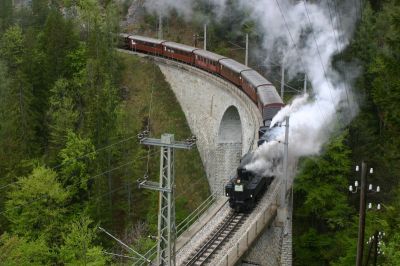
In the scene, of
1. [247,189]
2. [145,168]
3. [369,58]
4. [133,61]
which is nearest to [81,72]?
[133,61]

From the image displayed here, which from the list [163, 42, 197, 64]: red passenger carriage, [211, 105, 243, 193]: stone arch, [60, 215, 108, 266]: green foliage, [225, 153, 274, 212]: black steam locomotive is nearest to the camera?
[225, 153, 274, 212]: black steam locomotive

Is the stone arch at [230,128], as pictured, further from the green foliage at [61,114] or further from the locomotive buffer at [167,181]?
the locomotive buffer at [167,181]

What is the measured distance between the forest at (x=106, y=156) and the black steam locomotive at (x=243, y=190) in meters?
5.66

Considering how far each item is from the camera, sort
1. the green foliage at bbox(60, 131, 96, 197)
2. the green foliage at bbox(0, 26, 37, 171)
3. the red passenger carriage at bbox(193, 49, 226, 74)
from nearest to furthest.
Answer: the green foliage at bbox(60, 131, 96, 197)
the green foliage at bbox(0, 26, 37, 171)
the red passenger carriage at bbox(193, 49, 226, 74)

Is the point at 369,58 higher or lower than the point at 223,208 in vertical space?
higher

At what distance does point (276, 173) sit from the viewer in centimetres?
2862

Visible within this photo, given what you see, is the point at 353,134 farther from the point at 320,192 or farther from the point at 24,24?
the point at 24,24

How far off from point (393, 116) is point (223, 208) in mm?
13462

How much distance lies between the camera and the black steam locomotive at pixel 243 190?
24.9 metres

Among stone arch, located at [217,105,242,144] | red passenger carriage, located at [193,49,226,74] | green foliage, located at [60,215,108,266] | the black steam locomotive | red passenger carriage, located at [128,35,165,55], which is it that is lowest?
green foliage, located at [60,215,108,266]

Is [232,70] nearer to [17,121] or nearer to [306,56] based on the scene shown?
[306,56]

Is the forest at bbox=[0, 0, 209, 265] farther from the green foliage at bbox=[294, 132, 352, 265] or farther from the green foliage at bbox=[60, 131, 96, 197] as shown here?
the green foliage at bbox=[294, 132, 352, 265]

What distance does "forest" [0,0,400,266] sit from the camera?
3105 cm

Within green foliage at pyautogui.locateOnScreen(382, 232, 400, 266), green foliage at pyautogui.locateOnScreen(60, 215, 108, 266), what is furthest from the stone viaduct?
green foliage at pyautogui.locateOnScreen(60, 215, 108, 266)
